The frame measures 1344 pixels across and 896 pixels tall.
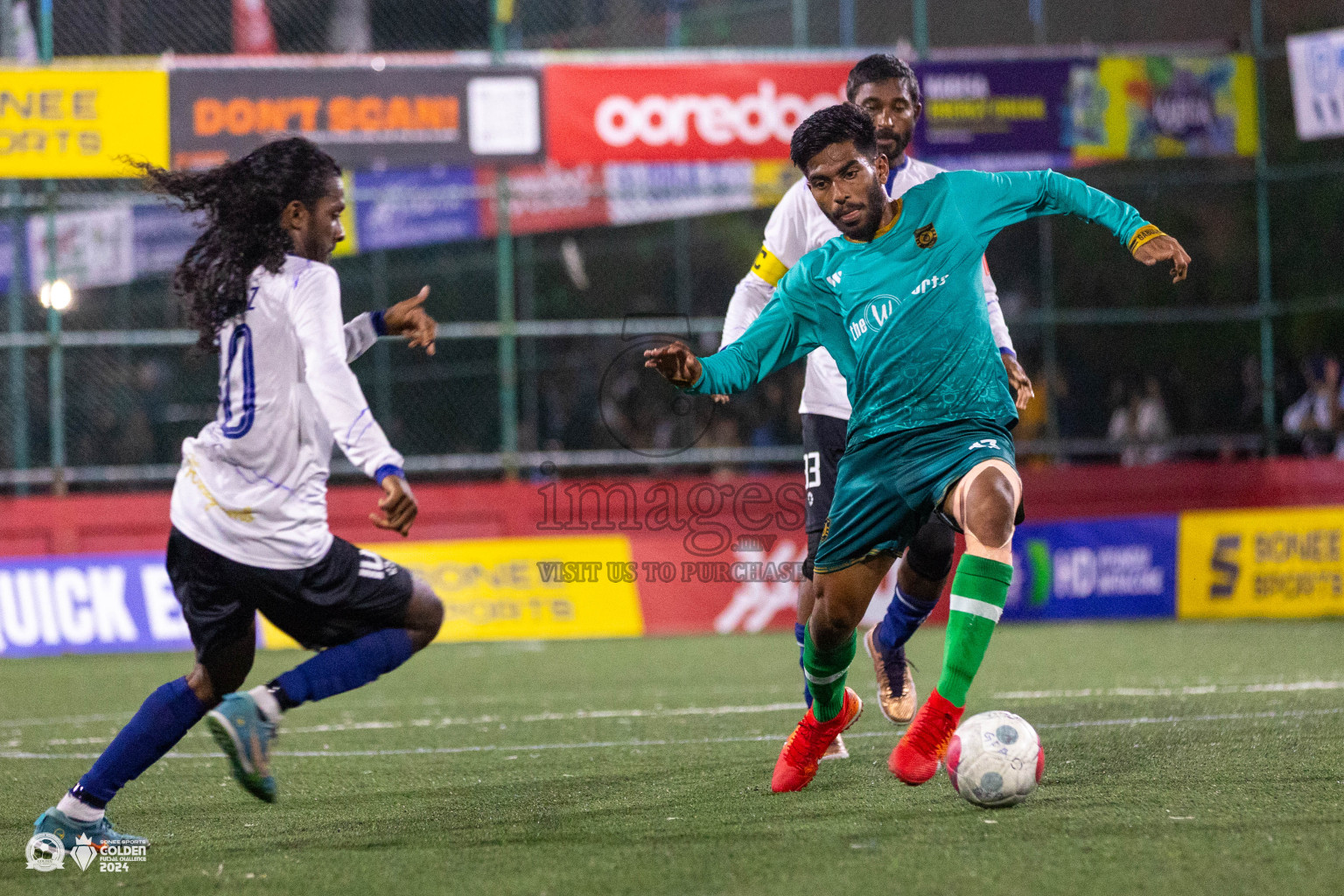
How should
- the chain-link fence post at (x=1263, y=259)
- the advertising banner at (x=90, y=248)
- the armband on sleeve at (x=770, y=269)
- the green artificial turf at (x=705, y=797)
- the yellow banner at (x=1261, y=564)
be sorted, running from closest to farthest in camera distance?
the green artificial turf at (x=705, y=797) → the armband on sleeve at (x=770, y=269) → the yellow banner at (x=1261, y=564) → the chain-link fence post at (x=1263, y=259) → the advertising banner at (x=90, y=248)

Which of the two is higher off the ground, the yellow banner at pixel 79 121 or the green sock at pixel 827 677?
the yellow banner at pixel 79 121

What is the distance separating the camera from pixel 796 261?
6.03 m

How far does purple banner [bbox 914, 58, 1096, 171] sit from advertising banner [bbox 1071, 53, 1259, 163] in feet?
0.62

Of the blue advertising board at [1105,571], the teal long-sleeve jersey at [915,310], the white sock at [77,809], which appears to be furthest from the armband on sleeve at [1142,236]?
the blue advertising board at [1105,571]

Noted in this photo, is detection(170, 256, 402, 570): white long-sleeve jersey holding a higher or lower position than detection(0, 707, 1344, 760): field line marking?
higher

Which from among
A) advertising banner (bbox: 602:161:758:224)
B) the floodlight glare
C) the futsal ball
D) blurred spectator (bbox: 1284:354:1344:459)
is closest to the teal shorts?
the futsal ball

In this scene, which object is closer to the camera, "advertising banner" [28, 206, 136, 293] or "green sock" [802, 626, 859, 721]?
"green sock" [802, 626, 859, 721]

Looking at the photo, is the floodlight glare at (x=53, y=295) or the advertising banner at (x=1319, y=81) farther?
the advertising banner at (x=1319, y=81)

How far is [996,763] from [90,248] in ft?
54.5

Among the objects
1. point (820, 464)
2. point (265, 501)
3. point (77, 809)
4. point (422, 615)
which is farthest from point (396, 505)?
point (820, 464)

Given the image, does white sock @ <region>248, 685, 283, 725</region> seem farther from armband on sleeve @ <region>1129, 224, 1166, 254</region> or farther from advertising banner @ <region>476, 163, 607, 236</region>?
advertising banner @ <region>476, 163, 607, 236</region>

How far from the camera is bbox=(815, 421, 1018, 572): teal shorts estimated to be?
472 cm

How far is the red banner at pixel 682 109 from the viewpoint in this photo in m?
14.2

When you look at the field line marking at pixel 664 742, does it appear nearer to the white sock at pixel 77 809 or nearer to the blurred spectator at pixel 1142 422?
the white sock at pixel 77 809
